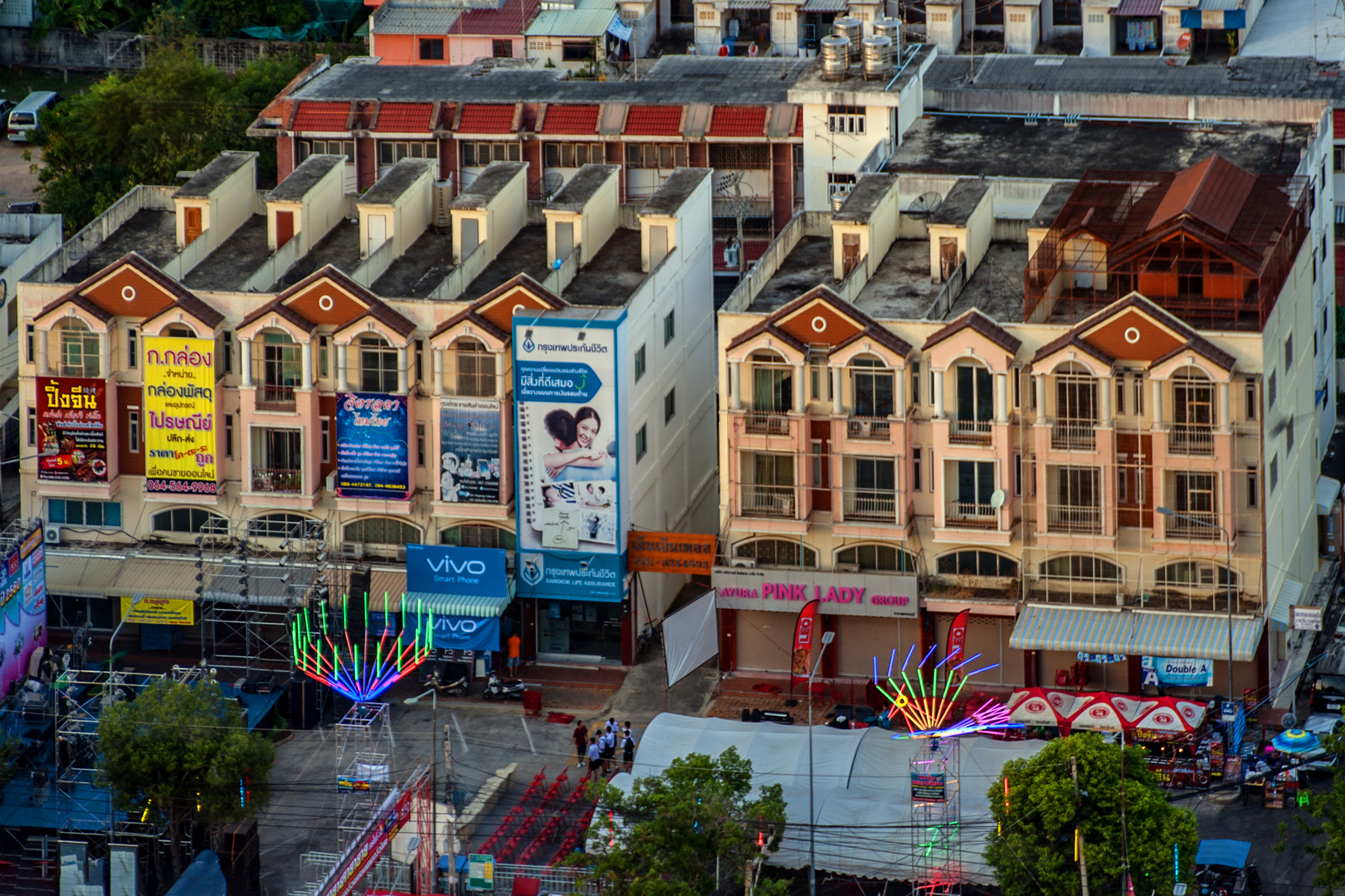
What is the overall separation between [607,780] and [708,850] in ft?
38.4

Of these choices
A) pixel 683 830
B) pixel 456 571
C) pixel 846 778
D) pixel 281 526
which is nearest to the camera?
pixel 683 830

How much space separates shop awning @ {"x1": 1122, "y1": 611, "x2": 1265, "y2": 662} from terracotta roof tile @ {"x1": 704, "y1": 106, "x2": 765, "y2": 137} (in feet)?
143

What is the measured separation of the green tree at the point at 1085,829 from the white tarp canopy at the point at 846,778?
410cm

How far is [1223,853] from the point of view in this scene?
345 ft

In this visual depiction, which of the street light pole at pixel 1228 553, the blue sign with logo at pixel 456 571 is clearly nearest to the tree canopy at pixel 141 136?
the blue sign with logo at pixel 456 571

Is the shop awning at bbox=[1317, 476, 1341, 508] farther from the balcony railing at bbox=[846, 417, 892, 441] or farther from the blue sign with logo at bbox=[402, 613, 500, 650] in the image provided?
the blue sign with logo at bbox=[402, 613, 500, 650]

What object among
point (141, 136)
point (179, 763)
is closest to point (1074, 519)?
point (179, 763)

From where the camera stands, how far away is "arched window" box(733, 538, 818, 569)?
12294cm

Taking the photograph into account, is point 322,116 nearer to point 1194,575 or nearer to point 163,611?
point 163,611

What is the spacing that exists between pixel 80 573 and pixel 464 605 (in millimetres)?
17074

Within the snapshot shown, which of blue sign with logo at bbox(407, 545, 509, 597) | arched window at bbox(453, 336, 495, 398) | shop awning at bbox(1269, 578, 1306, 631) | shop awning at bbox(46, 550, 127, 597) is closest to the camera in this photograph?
shop awning at bbox(1269, 578, 1306, 631)

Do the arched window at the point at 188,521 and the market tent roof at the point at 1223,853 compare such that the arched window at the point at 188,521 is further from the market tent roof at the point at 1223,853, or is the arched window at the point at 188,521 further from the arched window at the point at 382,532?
the market tent roof at the point at 1223,853

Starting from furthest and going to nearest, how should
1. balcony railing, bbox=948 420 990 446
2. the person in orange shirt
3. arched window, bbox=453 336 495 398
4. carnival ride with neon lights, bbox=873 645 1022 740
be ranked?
the person in orange shirt → arched window, bbox=453 336 495 398 → balcony railing, bbox=948 420 990 446 → carnival ride with neon lights, bbox=873 645 1022 740

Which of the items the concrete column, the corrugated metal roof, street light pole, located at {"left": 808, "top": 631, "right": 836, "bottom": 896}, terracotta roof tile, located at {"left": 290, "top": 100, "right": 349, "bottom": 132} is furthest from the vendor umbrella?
the corrugated metal roof
